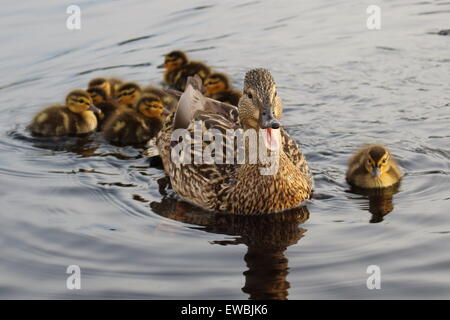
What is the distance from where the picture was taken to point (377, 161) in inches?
182

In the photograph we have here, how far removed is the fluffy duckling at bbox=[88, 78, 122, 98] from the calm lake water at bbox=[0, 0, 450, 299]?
1.18 ft

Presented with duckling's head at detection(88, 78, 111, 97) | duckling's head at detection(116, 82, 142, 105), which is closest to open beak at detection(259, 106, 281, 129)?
duckling's head at detection(116, 82, 142, 105)

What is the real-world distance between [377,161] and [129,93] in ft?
7.42

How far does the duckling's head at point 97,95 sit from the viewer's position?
616cm

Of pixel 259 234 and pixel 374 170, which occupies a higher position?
pixel 374 170

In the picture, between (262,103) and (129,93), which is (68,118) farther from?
(262,103)

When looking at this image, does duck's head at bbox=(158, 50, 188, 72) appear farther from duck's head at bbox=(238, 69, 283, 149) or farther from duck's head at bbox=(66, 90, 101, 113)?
duck's head at bbox=(238, 69, 283, 149)

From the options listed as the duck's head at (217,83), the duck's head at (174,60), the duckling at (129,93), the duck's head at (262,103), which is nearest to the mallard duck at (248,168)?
the duck's head at (262,103)

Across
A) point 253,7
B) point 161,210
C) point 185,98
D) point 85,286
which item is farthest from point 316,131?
point 253,7

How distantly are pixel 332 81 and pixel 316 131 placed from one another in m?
0.88

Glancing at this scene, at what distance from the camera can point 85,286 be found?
11.7ft

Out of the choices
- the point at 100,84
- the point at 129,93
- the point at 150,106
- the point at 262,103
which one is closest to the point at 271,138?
the point at 262,103

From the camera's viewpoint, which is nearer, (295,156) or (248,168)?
(248,168)
